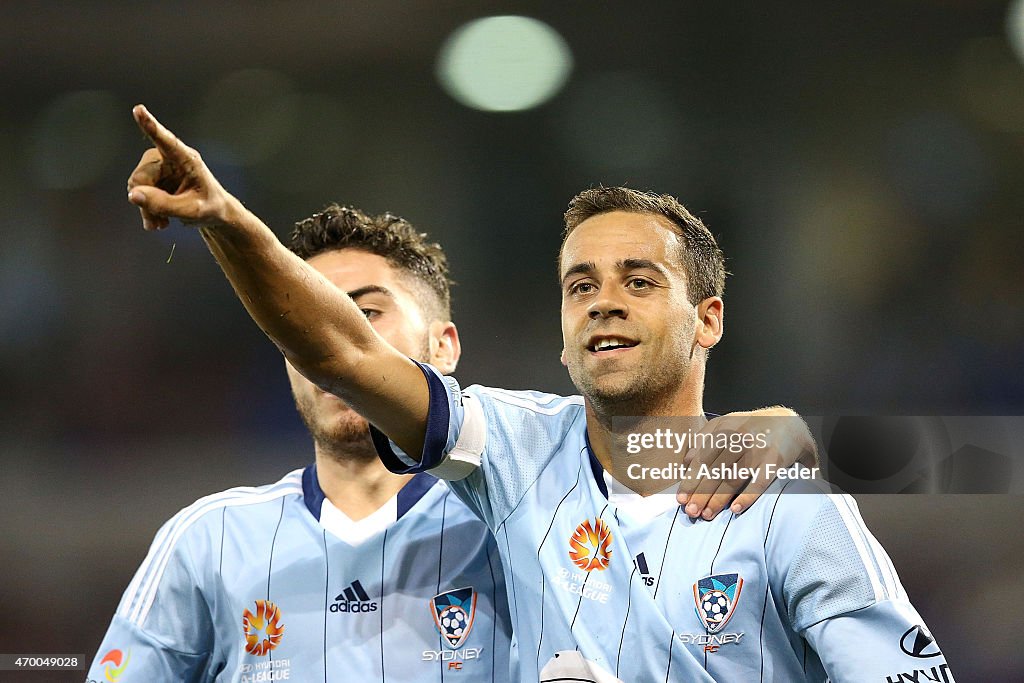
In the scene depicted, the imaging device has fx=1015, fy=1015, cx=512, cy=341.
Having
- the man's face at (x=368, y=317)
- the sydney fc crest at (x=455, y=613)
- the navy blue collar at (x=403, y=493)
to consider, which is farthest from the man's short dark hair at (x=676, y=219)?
the sydney fc crest at (x=455, y=613)

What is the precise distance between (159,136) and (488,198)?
2.50 meters

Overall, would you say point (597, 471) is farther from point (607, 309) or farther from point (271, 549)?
point (271, 549)

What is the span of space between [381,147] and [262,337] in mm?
843

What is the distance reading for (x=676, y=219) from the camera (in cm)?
230

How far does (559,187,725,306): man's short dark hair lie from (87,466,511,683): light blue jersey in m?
0.71

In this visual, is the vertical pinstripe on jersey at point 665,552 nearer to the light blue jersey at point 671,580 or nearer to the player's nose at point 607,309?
the light blue jersey at point 671,580

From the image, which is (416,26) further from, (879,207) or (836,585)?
(836,585)

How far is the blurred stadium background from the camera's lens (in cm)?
353

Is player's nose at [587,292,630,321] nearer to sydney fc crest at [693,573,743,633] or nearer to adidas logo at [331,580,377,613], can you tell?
sydney fc crest at [693,573,743,633]

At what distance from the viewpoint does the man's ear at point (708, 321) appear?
2.29 metres

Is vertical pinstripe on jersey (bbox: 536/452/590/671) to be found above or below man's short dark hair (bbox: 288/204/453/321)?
below

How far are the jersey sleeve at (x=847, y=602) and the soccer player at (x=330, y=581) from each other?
664 mm

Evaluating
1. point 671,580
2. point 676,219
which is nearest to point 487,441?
point 671,580
